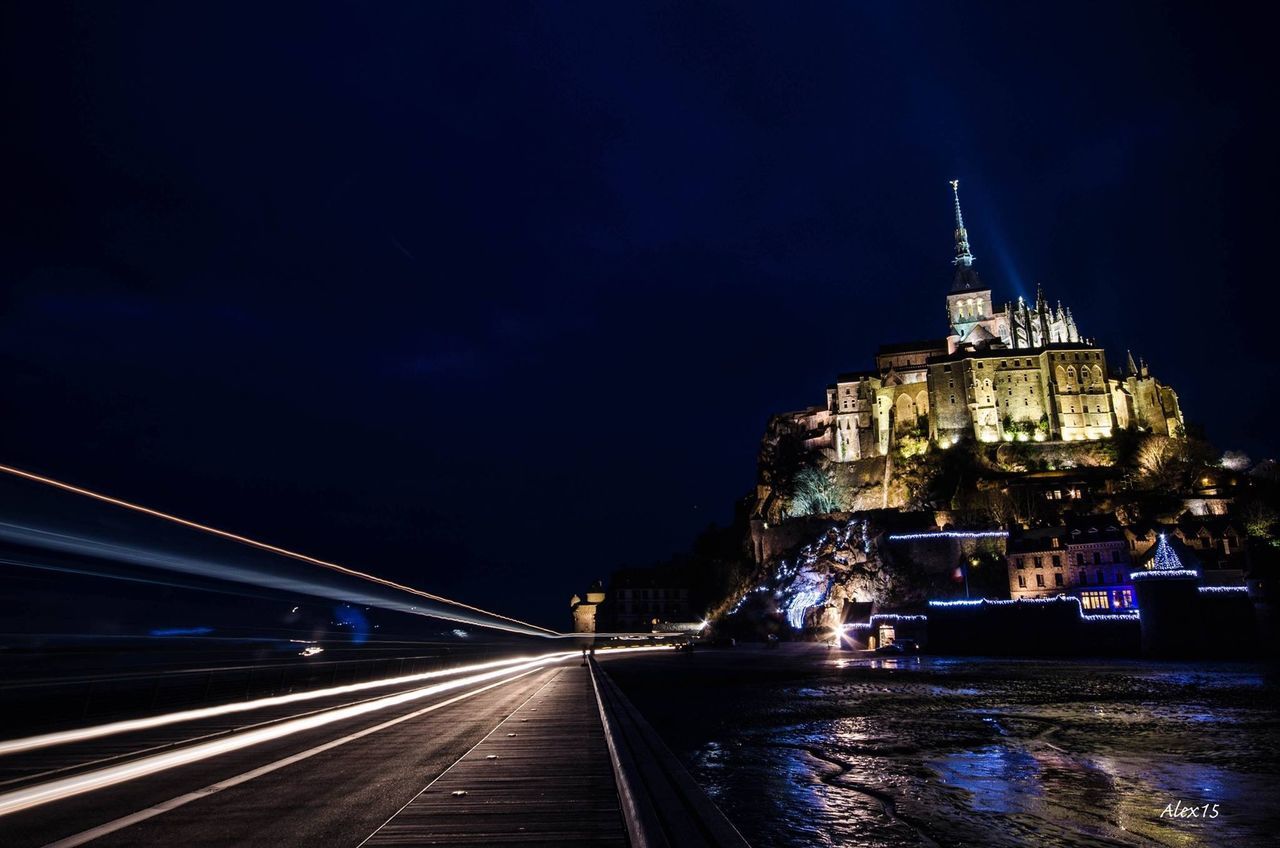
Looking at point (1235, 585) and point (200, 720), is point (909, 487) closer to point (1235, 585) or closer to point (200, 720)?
point (1235, 585)

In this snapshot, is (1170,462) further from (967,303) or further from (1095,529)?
(967,303)

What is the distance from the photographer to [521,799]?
7.45m

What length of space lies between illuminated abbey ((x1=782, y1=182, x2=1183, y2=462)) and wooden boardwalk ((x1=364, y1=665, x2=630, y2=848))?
4019 inches

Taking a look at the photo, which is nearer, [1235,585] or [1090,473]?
[1235,585]

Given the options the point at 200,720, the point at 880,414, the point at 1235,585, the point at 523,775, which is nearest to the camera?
the point at 523,775

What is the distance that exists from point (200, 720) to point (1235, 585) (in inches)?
2708

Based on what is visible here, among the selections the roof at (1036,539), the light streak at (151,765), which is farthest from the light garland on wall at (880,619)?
the light streak at (151,765)

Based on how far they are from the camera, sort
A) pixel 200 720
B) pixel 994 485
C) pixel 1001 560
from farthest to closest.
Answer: pixel 994 485
pixel 1001 560
pixel 200 720

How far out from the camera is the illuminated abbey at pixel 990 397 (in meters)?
99.9

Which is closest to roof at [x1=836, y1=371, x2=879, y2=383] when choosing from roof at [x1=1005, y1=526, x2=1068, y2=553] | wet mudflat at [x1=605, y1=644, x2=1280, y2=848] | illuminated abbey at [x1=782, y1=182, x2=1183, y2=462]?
illuminated abbey at [x1=782, y1=182, x2=1183, y2=462]

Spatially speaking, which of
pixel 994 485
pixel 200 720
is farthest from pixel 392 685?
pixel 994 485

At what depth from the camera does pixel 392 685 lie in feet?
92.6

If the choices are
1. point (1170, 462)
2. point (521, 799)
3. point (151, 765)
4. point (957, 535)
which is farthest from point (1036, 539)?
point (151, 765)

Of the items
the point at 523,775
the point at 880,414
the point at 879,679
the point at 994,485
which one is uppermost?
the point at 880,414
